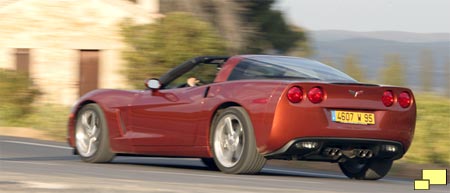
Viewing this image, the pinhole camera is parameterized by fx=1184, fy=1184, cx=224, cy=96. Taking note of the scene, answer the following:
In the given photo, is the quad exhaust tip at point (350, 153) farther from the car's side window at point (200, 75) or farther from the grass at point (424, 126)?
the grass at point (424, 126)

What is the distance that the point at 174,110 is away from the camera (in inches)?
469

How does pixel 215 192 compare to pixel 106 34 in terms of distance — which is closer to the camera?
pixel 215 192

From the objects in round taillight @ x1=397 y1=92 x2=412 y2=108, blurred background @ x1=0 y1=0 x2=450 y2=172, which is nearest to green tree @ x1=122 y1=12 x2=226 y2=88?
blurred background @ x1=0 y1=0 x2=450 y2=172

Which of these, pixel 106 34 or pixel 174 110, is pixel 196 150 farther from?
pixel 106 34

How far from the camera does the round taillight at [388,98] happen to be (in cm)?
1113

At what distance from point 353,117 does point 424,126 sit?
902 centimetres

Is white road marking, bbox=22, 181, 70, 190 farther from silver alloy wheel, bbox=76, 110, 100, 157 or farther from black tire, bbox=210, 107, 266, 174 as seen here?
silver alloy wheel, bbox=76, 110, 100, 157

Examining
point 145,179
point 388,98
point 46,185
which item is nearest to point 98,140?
point 145,179

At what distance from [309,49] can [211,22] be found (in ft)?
49.0

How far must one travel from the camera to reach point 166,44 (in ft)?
93.5

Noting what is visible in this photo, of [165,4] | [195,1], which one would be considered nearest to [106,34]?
[165,4]

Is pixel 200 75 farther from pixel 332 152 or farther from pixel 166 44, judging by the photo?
pixel 166 44

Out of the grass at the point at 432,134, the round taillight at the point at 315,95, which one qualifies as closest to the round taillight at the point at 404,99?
the round taillight at the point at 315,95

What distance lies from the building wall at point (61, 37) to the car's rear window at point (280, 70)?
25550mm
